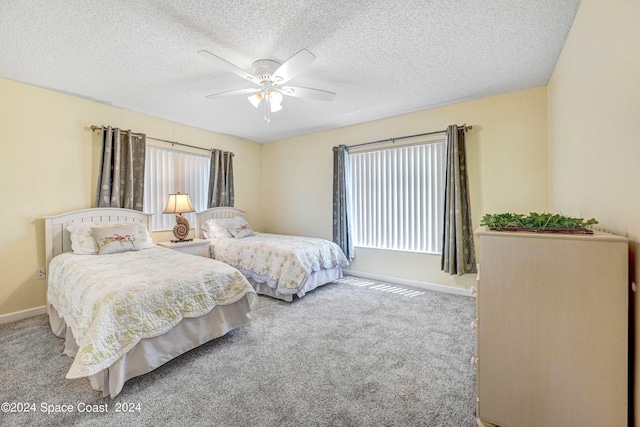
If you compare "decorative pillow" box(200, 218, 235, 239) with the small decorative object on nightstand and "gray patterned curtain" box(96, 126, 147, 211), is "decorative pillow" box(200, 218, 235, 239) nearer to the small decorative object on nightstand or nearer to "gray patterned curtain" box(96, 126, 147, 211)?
the small decorative object on nightstand

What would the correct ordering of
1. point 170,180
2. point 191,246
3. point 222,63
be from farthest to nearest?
point 170,180 → point 191,246 → point 222,63

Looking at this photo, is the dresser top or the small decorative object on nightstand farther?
the small decorative object on nightstand

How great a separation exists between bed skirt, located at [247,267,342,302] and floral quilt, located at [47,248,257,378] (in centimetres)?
87

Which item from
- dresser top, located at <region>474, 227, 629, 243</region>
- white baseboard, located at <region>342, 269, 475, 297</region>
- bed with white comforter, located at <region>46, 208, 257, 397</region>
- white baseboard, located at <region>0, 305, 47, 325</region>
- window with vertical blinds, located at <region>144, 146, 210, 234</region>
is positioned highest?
window with vertical blinds, located at <region>144, 146, 210, 234</region>

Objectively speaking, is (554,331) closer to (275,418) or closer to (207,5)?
(275,418)

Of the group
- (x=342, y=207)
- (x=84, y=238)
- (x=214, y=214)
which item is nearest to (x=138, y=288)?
(x=84, y=238)

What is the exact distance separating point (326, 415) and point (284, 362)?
60cm

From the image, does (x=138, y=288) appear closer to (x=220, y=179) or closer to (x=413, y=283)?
(x=220, y=179)

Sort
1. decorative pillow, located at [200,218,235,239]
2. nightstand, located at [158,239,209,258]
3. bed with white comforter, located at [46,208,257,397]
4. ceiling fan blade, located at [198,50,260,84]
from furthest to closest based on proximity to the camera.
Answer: decorative pillow, located at [200,218,235,239] < nightstand, located at [158,239,209,258] < ceiling fan blade, located at [198,50,260,84] < bed with white comforter, located at [46,208,257,397]

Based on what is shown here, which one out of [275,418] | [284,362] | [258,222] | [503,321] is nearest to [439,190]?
[503,321]

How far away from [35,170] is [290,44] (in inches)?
124

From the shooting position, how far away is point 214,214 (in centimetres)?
466

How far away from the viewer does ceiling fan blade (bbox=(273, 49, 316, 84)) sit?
75.7 inches

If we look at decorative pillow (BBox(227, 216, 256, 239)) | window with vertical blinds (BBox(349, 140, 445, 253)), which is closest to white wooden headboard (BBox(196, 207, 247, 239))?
decorative pillow (BBox(227, 216, 256, 239))
